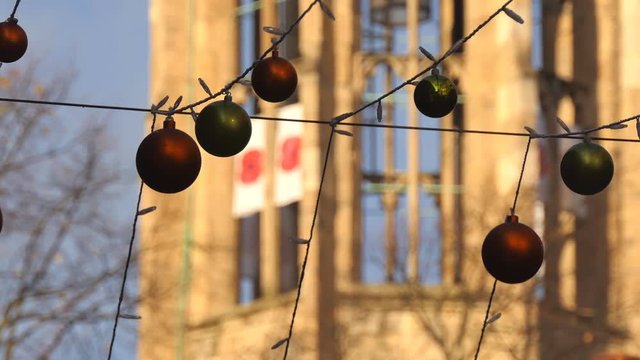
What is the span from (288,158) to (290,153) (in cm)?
10

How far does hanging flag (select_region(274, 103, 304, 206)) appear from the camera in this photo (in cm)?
3869

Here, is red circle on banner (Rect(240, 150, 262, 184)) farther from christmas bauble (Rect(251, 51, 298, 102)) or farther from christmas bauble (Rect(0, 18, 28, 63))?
christmas bauble (Rect(251, 51, 298, 102))

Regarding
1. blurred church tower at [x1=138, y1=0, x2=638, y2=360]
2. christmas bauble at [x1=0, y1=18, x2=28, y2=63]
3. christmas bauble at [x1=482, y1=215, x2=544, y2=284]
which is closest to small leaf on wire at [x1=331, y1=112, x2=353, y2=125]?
christmas bauble at [x1=482, y1=215, x2=544, y2=284]

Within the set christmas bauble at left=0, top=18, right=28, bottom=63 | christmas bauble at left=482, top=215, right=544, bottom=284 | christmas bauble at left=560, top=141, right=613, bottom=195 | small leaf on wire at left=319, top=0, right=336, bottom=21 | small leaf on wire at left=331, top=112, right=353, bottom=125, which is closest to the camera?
christmas bauble at left=482, top=215, right=544, bottom=284

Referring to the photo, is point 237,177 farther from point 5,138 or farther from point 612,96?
point 5,138

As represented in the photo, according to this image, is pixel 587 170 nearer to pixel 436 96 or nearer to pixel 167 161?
pixel 436 96

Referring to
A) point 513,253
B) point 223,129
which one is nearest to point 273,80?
point 223,129

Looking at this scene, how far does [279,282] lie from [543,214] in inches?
165

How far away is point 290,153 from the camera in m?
38.8

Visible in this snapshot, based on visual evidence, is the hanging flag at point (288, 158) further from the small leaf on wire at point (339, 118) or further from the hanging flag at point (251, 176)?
the small leaf on wire at point (339, 118)

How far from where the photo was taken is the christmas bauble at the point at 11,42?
12.0 metres

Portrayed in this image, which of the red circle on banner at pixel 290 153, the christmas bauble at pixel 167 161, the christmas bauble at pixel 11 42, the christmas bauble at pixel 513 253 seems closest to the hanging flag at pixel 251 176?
the red circle on banner at pixel 290 153

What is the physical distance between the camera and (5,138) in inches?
1202

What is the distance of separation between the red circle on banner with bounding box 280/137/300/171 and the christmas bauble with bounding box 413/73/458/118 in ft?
88.5
